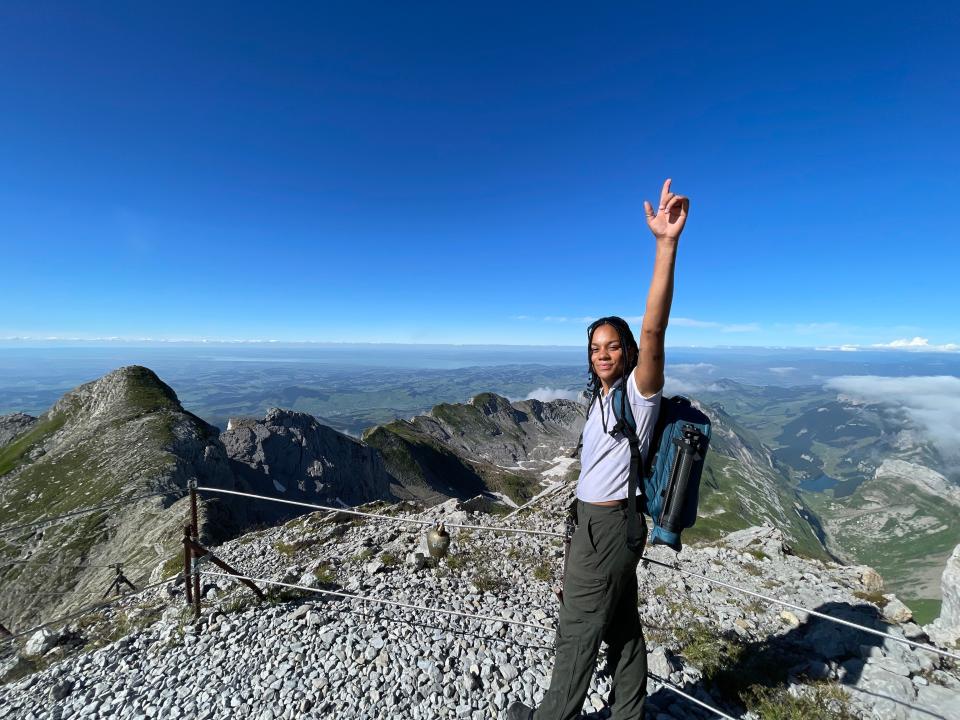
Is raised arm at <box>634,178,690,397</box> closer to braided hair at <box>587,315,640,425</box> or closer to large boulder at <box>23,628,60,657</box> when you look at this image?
braided hair at <box>587,315,640,425</box>

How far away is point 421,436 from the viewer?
500ft

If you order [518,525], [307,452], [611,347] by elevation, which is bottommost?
[307,452]

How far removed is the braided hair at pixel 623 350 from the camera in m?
4.59

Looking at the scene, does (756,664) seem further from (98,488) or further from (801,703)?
(98,488)

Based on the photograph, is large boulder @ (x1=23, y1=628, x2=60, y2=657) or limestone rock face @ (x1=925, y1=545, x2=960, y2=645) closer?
large boulder @ (x1=23, y1=628, x2=60, y2=657)

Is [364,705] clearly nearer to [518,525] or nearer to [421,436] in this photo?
[518,525]

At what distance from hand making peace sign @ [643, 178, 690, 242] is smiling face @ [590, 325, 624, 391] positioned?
126 cm

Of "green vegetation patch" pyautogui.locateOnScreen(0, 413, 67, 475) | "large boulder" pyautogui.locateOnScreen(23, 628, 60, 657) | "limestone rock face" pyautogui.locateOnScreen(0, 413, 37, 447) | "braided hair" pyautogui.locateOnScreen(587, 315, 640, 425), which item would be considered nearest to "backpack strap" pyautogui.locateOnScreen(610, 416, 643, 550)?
"braided hair" pyautogui.locateOnScreen(587, 315, 640, 425)

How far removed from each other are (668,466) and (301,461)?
303 ft

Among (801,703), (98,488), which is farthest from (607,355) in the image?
(98,488)

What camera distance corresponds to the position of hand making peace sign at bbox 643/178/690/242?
381 centimetres

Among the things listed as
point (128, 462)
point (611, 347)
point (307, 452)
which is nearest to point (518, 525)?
point (611, 347)

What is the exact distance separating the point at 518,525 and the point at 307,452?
82.2m

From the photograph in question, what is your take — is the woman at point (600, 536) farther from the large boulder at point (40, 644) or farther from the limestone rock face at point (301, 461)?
the limestone rock face at point (301, 461)
